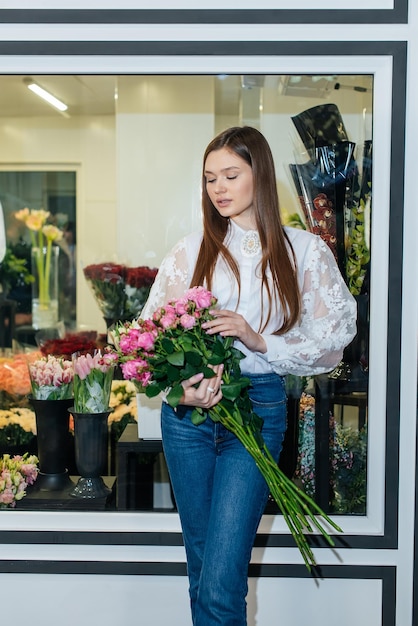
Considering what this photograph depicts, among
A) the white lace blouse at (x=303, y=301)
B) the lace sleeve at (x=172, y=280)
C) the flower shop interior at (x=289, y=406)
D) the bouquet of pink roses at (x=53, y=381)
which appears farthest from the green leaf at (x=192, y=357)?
the bouquet of pink roses at (x=53, y=381)

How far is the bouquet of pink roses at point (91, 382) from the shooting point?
2806mm

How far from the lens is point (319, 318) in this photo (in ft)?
7.30

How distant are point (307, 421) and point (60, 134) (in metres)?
2.24

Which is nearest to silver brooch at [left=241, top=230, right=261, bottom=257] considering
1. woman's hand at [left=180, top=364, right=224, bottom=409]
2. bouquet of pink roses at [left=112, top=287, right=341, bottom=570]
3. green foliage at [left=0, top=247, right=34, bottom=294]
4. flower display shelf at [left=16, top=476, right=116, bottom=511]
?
bouquet of pink roses at [left=112, top=287, right=341, bottom=570]

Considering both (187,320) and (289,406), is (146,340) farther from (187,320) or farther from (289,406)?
(289,406)

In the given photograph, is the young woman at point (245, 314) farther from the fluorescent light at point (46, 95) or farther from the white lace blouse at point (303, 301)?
the fluorescent light at point (46, 95)

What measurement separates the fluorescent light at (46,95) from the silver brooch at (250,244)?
1094 mm

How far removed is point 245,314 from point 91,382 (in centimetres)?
81

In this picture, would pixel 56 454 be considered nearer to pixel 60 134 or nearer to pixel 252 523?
pixel 252 523

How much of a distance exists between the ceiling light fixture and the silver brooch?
1093mm

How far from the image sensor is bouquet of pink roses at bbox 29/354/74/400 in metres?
2.86

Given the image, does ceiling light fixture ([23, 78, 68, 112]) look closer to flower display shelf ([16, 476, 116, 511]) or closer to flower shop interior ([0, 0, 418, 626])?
flower shop interior ([0, 0, 418, 626])
